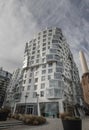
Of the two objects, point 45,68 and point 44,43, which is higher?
point 44,43

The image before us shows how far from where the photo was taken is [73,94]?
5653 cm

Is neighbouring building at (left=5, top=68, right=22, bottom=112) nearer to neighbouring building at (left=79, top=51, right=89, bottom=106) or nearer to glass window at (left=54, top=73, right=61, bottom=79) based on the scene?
glass window at (left=54, top=73, right=61, bottom=79)

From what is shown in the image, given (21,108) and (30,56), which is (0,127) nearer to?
(21,108)

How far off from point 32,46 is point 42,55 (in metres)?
9.84

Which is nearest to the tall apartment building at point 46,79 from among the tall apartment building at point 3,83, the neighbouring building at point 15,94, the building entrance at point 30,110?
the building entrance at point 30,110

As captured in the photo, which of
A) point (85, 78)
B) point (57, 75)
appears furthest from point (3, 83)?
point (85, 78)

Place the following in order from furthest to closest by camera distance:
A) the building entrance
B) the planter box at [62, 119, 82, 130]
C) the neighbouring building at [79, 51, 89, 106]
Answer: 1. the neighbouring building at [79, 51, 89, 106]
2. the building entrance
3. the planter box at [62, 119, 82, 130]

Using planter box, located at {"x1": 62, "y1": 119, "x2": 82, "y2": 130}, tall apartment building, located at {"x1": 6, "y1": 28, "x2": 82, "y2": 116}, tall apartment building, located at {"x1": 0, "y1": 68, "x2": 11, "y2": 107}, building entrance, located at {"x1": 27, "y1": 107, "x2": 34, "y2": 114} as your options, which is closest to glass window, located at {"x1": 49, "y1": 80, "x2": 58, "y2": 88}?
tall apartment building, located at {"x1": 6, "y1": 28, "x2": 82, "y2": 116}

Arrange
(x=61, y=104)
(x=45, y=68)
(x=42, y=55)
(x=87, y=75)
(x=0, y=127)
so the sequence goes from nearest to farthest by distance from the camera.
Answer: (x=0, y=127), (x=61, y=104), (x=45, y=68), (x=42, y=55), (x=87, y=75)

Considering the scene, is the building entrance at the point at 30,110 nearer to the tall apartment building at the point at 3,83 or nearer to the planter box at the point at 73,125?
the planter box at the point at 73,125

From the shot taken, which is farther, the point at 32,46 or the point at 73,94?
the point at 32,46

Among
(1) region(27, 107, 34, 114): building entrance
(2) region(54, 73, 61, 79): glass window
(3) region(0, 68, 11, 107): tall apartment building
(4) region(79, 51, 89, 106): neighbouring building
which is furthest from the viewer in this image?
(3) region(0, 68, 11, 107): tall apartment building

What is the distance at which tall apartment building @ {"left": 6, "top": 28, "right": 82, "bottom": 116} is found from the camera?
4534 cm

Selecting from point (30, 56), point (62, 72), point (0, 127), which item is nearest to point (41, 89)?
point (62, 72)
